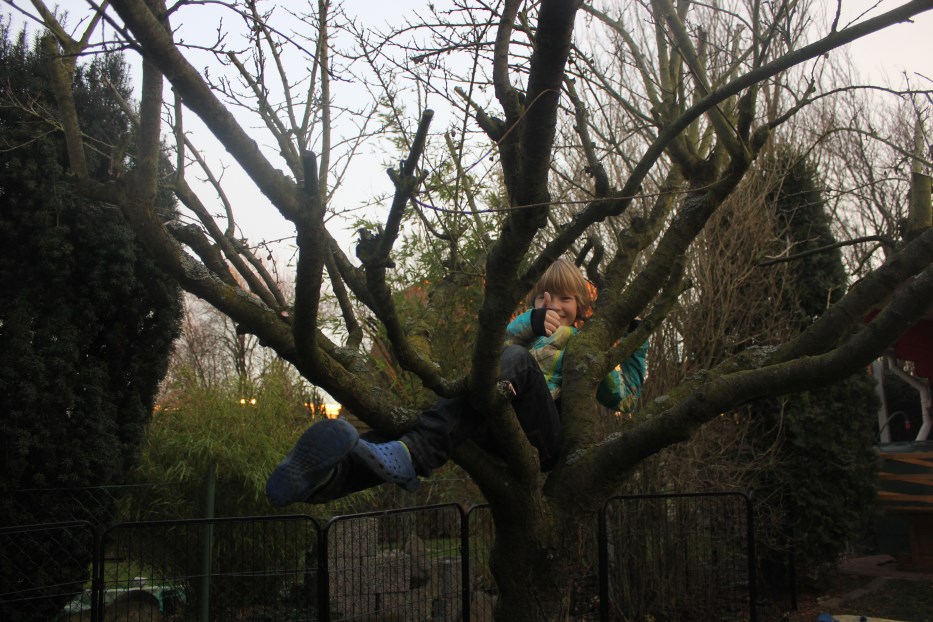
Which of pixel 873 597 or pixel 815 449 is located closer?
pixel 873 597

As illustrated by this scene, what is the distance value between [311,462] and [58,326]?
4670 mm

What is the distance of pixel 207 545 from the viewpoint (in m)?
5.99

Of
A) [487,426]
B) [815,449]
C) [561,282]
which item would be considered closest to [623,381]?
[561,282]

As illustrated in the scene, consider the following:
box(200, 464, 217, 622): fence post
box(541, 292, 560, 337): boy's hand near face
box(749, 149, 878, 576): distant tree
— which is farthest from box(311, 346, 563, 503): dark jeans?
box(749, 149, 878, 576): distant tree

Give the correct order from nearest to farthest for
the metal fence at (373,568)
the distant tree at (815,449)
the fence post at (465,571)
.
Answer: the fence post at (465,571) → the metal fence at (373,568) → the distant tree at (815,449)

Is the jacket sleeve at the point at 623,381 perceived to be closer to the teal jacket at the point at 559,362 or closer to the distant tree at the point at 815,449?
the teal jacket at the point at 559,362

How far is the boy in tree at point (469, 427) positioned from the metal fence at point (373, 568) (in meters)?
1.89

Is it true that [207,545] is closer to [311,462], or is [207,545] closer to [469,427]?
[469,427]

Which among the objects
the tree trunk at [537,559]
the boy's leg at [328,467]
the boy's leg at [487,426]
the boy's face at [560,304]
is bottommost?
the tree trunk at [537,559]

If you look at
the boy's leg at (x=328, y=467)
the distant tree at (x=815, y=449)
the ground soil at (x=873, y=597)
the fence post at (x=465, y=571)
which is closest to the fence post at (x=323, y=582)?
the fence post at (x=465, y=571)

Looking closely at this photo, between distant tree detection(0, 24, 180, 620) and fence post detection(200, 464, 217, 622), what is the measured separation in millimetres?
664

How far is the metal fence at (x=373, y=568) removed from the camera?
5617 mm

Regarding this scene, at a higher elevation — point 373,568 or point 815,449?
point 815,449

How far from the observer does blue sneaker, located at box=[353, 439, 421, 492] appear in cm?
252
